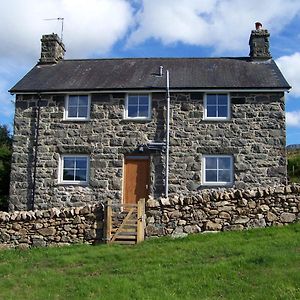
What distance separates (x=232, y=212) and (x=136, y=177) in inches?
233

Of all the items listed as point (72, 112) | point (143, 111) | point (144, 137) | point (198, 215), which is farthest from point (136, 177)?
point (198, 215)

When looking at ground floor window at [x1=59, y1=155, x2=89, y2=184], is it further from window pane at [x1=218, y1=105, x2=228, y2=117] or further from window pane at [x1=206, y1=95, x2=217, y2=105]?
window pane at [x1=218, y1=105, x2=228, y2=117]

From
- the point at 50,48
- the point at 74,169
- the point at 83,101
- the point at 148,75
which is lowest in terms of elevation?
the point at 74,169

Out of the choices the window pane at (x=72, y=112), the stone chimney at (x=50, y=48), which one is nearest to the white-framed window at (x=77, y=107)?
Result: the window pane at (x=72, y=112)

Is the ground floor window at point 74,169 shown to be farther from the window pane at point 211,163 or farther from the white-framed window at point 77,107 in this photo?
the window pane at point 211,163

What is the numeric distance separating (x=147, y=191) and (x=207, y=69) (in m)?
5.99

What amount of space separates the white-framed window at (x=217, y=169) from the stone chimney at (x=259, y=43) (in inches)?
208

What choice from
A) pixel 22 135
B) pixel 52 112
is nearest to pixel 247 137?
pixel 52 112

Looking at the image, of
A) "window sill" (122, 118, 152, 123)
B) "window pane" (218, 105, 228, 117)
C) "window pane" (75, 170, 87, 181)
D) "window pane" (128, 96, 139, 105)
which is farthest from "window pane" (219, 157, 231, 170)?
A: "window pane" (75, 170, 87, 181)

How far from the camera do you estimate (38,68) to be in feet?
67.0

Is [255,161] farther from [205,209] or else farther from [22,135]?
[22,135]

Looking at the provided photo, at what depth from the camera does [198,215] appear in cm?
1236

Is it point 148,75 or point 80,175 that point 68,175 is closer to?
point 80,175

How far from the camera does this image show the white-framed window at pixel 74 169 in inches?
697
